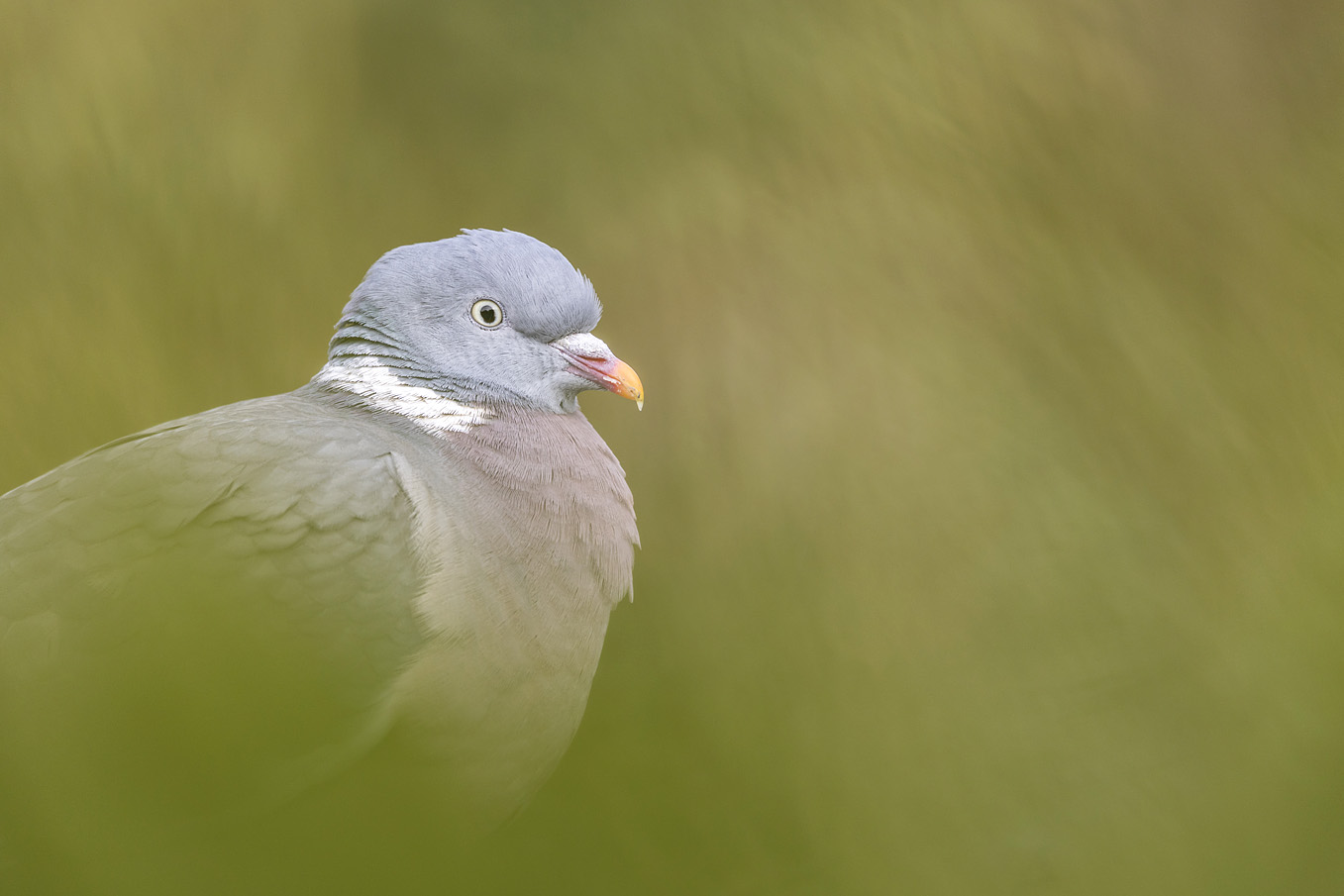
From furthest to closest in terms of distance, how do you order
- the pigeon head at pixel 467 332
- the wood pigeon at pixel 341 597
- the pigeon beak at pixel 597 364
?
the pigeon head at pixel 467 332, the pigeon beak at pixel 597 364, the wood pigeon at pixel 341 597

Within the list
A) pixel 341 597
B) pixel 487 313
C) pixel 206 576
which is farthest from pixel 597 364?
pixel 206 576

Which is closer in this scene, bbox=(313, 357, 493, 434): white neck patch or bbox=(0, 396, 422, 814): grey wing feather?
bbox=(0, 396, 422, 814): grey wing feather

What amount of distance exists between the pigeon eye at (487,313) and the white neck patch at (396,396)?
0.11 m

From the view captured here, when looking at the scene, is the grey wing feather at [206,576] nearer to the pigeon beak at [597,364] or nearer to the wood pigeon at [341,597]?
the wood pigeon at [341,597]

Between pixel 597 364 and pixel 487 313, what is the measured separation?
195 mm

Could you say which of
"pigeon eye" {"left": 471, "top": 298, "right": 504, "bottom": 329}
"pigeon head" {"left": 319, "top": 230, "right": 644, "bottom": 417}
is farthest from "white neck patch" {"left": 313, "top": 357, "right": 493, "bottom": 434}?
"pigeon eye" {"left": 471, "top": 298, "right": 504, "bottom": 329}

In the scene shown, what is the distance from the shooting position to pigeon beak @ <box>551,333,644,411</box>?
977 millimetres

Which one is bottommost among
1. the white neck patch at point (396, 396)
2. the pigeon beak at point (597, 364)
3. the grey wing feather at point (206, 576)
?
the grey wing feather at point (206, 576)

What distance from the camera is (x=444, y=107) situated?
754mm

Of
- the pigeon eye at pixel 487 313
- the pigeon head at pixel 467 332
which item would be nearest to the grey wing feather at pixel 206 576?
the pigeon head at pixel 467 332

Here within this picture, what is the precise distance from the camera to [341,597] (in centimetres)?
92

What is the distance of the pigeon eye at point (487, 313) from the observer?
1.18 meters

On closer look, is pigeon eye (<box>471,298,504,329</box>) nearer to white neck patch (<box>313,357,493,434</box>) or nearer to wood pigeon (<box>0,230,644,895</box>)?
wood pigeon (<box>0,230,644,895</box>)

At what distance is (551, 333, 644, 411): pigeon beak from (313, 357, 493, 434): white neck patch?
0.13 metres
